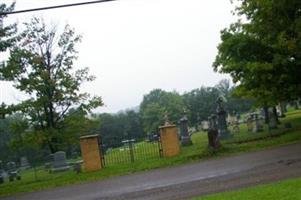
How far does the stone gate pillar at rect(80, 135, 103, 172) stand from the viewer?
24.1m

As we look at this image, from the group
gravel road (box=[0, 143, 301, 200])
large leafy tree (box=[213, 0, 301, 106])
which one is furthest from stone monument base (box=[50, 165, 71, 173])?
large leafy tree (box=[213, 0, 301, 106])

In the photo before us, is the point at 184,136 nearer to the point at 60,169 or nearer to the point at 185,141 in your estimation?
the point at 185,141

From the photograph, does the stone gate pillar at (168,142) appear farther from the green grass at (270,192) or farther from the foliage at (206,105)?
the foliage at (206,105)

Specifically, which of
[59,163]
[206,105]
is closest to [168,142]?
[59,163]

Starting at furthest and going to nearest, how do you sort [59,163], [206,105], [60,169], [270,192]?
[206,105] < [59,163] < [60,169] < [270,192]

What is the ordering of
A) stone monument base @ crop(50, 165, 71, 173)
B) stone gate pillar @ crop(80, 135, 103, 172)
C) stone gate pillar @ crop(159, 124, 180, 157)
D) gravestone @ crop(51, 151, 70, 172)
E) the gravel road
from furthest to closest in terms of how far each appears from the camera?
gravestone @ crop(51, 151, 70, 172) → stone monument base @ crop(50, 165, 71, 173) → stone gate pillar @ crop(159, 124, 180, 157) → stone gate pillar @ crop(80, 135, 103, 172) → the gravel road

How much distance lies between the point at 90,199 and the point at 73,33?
27411 millimetres

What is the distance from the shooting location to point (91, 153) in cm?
2420

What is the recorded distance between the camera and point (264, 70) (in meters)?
27.1

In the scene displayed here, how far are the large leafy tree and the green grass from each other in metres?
14.9

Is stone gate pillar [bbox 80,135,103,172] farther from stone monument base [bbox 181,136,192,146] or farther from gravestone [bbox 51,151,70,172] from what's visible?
stone monument base [bbox 181,136,192,146]

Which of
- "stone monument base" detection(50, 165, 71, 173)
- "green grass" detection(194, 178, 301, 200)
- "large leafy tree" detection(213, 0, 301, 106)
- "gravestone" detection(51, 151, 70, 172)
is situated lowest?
"green grass" detection(194, 178, 301, 200)

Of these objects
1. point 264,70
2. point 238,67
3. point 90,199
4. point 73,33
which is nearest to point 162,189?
point 90,199

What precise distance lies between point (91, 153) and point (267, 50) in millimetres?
11738
